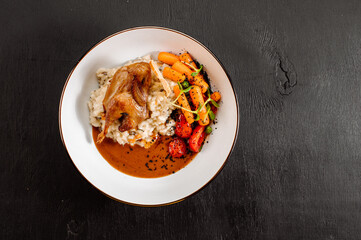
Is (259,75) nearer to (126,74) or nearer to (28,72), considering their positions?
(126,74)

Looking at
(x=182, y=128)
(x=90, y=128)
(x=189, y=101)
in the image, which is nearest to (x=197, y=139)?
(x=182, y=128)

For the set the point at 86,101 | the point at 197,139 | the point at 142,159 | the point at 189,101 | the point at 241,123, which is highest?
the point at 86,101

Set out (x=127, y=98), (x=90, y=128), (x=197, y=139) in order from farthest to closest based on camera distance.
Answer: (x=90, y=128) < (x=197, y=139) < (x=127, y=98)

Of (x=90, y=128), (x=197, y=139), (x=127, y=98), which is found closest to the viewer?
(x=127, y=98)

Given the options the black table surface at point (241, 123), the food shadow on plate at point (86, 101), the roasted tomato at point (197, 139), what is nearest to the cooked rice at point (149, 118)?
the food shadow on plate at point (86, 101)

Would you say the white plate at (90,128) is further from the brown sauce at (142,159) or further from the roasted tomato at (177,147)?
the roasted tomato at (177,147)

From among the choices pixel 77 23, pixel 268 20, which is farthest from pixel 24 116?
pixel 268 20

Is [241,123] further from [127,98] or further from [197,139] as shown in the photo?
[127,98]
